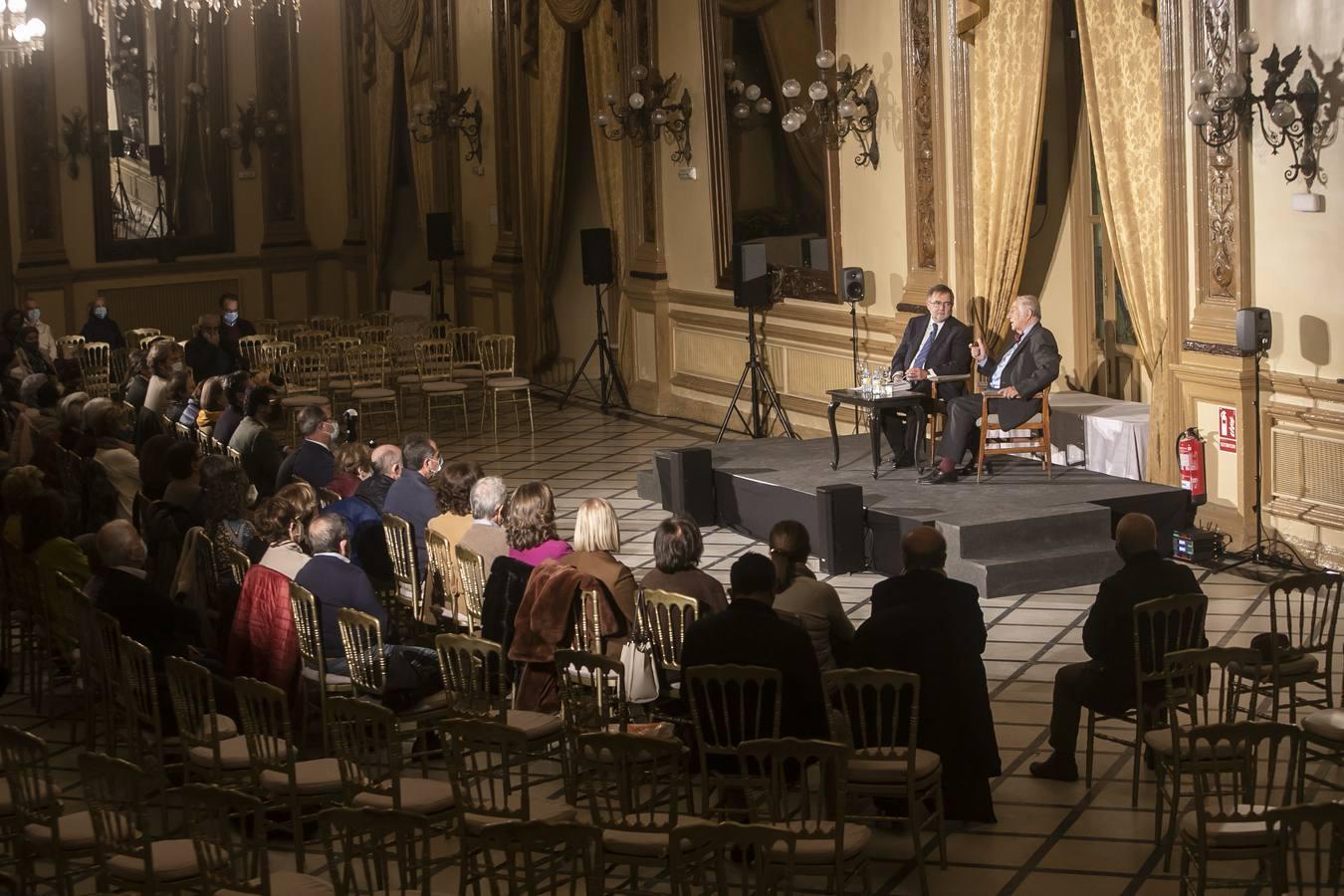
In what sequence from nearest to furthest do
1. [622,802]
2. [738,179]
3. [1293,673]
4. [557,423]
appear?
[622,802] < [1293,673] < [738,179] < [557,423]

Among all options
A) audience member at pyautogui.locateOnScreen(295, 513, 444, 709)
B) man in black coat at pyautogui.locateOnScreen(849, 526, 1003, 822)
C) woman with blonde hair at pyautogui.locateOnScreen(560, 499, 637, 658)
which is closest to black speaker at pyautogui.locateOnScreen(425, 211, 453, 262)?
audience member at pyautogui.locateOnScreen(295, 513, 444, 709)

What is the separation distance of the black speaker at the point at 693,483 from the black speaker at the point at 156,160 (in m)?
11.8

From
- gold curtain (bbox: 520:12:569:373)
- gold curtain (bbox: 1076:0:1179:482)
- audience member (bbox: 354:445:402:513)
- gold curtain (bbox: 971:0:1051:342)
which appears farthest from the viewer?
gold curtain (bbox: 520:12:569:373)

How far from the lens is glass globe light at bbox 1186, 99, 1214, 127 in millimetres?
8789

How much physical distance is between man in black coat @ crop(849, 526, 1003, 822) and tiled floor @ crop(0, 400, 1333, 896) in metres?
A: 0.19

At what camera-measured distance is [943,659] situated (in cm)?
547

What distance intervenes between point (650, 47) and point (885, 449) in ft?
16.7

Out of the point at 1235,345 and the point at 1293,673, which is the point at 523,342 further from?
the point at 1293,673

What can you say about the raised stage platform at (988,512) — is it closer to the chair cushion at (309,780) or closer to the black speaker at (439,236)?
the chair cushion at (309,780)

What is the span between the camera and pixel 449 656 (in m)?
5.84

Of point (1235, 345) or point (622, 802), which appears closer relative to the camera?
point (622, 802)

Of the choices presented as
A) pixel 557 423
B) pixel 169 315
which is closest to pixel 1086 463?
pixel 557 423

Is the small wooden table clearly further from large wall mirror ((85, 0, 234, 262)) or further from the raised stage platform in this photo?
large wall mirror ((85, 0, 234, 262))

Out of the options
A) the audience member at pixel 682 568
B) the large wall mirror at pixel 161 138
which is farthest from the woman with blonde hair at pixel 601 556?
the large wall mirror at pixel 161 138
